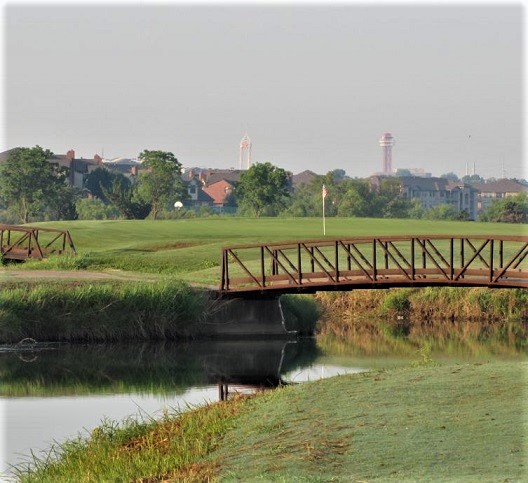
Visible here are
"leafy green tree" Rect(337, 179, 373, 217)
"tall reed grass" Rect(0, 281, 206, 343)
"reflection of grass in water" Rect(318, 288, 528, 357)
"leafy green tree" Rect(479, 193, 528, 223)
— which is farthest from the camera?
"leafy green tree" Rect(337, 179, 373, 217)

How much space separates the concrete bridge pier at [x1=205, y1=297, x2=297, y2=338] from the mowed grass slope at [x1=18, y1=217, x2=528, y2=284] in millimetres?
3985

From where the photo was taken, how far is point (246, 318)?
42250mm

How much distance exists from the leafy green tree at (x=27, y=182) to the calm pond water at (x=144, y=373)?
7880 cm

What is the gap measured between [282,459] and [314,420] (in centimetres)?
293

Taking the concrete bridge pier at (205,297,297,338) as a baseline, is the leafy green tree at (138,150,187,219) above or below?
above

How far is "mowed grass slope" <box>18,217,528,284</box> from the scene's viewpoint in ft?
179

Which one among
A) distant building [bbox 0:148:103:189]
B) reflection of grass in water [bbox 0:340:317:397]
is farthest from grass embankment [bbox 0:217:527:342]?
distant building [bbox 0:148:103:189]

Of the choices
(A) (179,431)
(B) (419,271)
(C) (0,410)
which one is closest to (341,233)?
(B) (419,271)

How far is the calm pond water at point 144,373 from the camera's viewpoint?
26.6 meters

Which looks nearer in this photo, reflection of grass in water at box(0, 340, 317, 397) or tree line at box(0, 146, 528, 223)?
reflection of grass in water at box(0, 340, 317, 397)

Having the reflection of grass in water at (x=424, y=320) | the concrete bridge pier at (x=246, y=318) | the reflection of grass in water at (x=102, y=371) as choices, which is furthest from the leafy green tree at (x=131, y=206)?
the reflection of grass in water at (x=102, y=371)

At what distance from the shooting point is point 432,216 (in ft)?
506

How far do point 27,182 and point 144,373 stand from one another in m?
85.8

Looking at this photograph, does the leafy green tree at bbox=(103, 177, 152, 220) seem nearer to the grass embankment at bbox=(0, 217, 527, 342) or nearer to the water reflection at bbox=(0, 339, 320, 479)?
the grass embankment at bbox=(0, 217, 527, 342)
